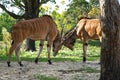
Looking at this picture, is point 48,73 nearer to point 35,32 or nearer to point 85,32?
point 35,32

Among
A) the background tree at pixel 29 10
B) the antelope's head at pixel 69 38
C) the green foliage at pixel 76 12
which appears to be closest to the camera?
the antelope's head at pixel 69 38

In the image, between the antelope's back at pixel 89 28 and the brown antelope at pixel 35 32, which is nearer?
the brown antelope at pixel 35 32

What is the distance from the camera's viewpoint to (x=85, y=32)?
15234 mm

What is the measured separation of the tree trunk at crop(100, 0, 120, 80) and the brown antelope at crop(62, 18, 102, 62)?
18.2 feet

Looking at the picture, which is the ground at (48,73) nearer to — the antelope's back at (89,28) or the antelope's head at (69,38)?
the antelope's back at (89,28)

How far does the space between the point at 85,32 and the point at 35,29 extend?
8.53ft

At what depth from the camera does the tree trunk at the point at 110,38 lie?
852 centimetres

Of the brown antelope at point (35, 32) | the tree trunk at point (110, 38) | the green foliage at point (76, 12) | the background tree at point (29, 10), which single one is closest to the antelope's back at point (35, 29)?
the brown antelope at point (35, 32)

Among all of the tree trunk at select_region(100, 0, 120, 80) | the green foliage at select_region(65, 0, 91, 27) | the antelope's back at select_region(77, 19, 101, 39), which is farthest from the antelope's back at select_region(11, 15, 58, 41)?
the green foliage at select_region(65, 0, 91, 27)

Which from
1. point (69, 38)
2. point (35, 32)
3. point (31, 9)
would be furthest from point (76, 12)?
point (35, 32)

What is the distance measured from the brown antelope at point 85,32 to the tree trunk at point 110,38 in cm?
556

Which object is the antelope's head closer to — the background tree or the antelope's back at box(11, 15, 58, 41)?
the antelope's back at box(11, 15, 58, 41)

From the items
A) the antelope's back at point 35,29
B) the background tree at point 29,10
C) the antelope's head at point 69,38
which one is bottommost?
the antelope's head at point 69,38

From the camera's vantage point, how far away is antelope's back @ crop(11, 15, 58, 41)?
12.6 meters
